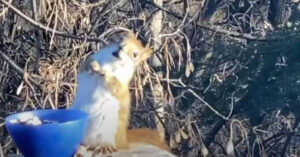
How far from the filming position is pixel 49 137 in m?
2.18

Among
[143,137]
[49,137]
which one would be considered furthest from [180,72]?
[49,137]

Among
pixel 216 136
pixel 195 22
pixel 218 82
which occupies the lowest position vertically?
pixel 216 136

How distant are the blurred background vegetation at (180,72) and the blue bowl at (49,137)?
Answer: 1.49 metres

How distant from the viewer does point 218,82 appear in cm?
434

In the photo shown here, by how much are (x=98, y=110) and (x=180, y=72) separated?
Result: 202 cm

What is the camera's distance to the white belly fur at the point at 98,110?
237 centimetres

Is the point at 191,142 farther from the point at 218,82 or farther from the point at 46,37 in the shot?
the point at 46,37

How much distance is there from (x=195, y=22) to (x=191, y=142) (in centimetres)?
76

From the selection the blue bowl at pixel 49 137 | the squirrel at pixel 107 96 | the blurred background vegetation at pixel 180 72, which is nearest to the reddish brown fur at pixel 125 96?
the squirrel at pixel 107 96

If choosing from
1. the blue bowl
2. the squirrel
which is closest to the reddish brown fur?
the squirrel

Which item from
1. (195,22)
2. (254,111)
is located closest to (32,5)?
(195,22)

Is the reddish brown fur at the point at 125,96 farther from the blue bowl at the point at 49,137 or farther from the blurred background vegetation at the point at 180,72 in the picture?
the blurred background vegetation at the point at 180,72

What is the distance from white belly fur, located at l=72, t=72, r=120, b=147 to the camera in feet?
7.77

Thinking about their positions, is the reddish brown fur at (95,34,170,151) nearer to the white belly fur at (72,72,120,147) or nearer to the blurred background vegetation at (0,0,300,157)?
the white belly fur at (72,72,120,147)
